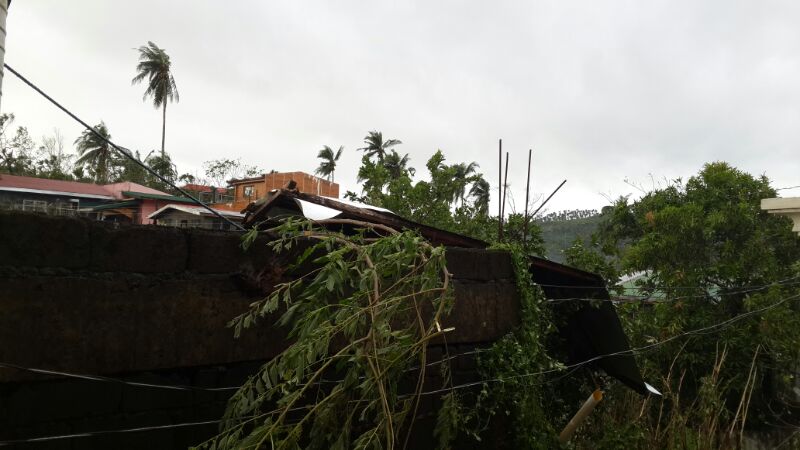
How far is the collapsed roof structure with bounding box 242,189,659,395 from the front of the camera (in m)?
4.87

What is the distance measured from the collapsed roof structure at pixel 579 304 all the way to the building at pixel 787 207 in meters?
4.03

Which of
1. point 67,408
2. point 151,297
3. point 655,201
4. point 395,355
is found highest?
point 655,201

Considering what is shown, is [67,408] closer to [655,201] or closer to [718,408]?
[718,408]

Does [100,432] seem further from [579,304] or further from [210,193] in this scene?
[210,193]

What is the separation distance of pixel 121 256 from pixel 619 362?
14.5 feet

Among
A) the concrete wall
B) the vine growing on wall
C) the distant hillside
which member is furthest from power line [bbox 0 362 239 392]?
the distant hillside

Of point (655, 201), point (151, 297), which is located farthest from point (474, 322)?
point (655, 201)

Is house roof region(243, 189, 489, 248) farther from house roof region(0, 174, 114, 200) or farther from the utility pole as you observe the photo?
house roof region(0, 174, 114, 200)

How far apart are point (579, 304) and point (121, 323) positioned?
4099 millimetres

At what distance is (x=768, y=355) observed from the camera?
32.7 ft

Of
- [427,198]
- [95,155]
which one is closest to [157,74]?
[95,155]

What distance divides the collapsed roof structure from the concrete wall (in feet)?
6.08

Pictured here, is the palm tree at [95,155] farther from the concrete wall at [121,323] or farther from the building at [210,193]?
the concrete wall at [121,323]

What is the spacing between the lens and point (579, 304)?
213 inches
